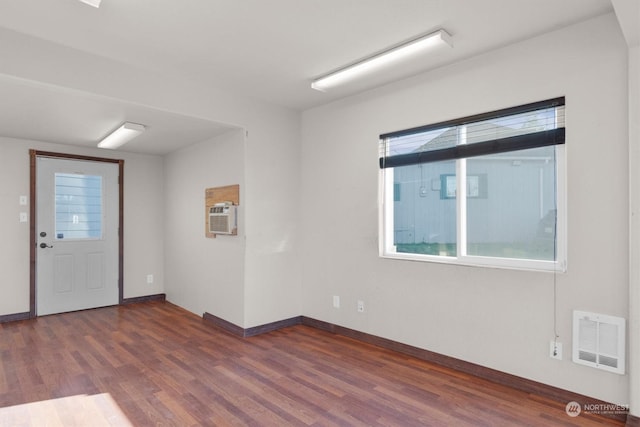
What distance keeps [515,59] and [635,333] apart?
2.02m

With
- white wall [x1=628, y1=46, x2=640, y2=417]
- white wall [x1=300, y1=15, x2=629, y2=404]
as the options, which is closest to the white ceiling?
white wall [x1=300, y1=15, x2=629, y2=404]

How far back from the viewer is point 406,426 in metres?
2.26

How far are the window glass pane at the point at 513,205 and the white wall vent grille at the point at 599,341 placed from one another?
47cm

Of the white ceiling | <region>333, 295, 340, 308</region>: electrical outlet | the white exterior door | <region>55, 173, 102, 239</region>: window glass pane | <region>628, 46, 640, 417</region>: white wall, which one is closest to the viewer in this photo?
<region>628, 46, 640, 417</region>: white wall

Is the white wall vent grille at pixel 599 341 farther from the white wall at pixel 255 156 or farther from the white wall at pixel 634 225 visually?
the white wall at pixel 255 156

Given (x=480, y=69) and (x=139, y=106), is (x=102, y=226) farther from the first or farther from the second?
(x=480, y=69)

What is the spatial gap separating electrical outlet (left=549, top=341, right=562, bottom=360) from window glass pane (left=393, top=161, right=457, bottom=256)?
0.97 metres

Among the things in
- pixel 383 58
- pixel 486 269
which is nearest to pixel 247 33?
pixel 383 58

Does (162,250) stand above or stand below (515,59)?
below

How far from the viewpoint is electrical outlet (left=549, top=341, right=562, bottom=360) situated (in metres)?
2.57

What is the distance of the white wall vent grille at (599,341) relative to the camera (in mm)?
2322

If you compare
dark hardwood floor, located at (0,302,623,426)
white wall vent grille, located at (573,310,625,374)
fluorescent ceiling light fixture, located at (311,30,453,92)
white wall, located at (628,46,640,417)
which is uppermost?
fluorescent ceiling light fixture, located at (311,30,453,92)

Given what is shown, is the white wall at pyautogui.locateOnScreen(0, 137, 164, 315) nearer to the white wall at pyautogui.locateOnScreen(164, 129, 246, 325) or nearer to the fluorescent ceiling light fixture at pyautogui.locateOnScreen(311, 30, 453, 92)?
the white wall at pyautogui.locateOnScreen(164, 129, 246, 325)

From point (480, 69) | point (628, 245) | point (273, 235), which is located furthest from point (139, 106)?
point (628, 245)
